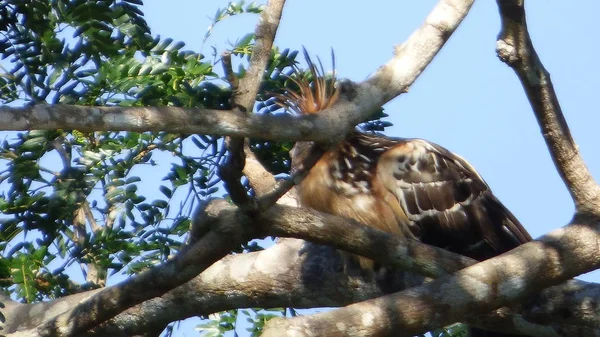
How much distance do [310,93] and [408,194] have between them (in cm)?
61

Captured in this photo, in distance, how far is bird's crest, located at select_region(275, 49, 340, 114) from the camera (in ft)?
13.4

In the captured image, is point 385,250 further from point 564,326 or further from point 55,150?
point 55,150

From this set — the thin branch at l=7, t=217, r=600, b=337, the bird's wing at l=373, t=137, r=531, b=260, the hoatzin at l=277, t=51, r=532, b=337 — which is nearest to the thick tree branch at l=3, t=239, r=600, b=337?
the thin branch at l=7, t=217, r=600, b=337

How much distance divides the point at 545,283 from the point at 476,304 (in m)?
0.31

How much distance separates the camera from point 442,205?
4.02 meters

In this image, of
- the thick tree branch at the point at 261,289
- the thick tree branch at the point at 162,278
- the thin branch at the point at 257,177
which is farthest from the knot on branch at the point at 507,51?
the thin branch at the point at 257,177

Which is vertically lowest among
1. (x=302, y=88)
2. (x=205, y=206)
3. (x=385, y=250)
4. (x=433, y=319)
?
(x=433, y=319)

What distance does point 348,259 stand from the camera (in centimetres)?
379

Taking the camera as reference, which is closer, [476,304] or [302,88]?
[476,304]

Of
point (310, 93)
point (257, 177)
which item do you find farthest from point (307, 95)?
point (257, 177)

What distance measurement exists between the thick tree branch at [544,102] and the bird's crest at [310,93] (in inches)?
43.1

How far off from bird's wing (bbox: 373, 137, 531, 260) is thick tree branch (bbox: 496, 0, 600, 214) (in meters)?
0.75

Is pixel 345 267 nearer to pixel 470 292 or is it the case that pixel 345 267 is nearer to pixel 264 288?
pixel 264 288

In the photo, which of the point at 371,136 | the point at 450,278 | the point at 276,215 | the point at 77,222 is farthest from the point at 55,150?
the point at 450,278
